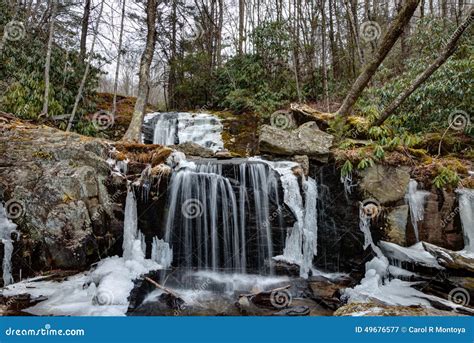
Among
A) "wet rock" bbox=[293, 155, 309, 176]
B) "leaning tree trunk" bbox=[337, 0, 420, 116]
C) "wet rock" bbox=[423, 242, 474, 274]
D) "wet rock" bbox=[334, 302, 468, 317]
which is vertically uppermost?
"leaning tree trunk" bbox=[337, 0, 420, 116]

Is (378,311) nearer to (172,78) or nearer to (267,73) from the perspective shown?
(267,73)

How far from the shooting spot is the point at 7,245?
14.6ft

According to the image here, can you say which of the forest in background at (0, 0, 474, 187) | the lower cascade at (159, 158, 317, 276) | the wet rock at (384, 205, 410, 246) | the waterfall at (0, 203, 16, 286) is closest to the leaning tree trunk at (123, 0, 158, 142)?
the forest in background at (0, 0, 474, 187)

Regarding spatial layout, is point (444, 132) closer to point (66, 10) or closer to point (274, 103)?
point (274, 103)

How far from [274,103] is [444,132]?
5.74 m

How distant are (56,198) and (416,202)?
20.9 feet

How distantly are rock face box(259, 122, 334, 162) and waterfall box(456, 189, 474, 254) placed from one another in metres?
2.51

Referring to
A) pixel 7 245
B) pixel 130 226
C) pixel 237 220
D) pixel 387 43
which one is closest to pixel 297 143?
pixel 237 220

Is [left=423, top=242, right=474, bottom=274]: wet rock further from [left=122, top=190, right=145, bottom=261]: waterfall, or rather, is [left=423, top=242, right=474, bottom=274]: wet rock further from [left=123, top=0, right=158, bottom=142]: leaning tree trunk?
[left=123, top=0, right=158, bottom=142]: leaning tree trunk

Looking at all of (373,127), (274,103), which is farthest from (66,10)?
(373,127)

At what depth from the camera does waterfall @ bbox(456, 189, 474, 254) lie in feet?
17.0

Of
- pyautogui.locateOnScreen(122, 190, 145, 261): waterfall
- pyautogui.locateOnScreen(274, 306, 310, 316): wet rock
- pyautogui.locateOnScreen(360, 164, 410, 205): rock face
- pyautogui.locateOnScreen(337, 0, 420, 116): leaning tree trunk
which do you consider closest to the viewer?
pyautogui.locateOnScreen(274, 306, 310, 316): wet rock

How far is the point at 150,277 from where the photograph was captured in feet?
16.3

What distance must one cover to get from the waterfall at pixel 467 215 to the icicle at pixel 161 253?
523 centimetres
